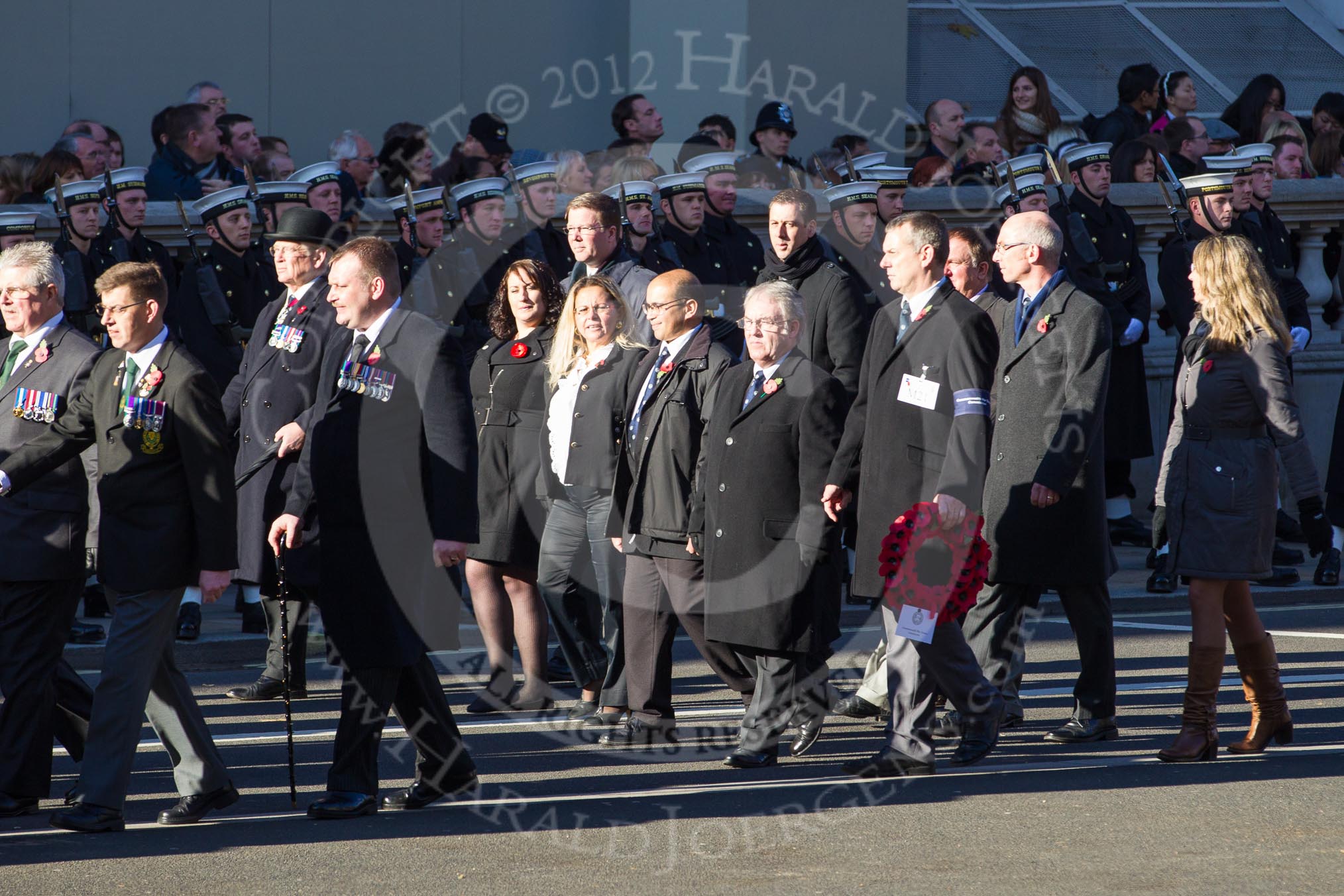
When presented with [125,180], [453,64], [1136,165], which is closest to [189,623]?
[125,180]

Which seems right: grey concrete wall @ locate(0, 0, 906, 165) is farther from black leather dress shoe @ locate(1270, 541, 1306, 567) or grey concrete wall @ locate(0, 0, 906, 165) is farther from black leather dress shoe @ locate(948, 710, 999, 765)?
black leather dress shoe @ locate(948, 710, 999, 765)

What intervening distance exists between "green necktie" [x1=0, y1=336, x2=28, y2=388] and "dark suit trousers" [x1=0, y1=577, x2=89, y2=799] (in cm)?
77

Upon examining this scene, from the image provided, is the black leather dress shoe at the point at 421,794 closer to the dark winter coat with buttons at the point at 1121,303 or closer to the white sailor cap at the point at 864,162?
the white sailor cap at the point at 864,162

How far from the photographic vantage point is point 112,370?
661cm

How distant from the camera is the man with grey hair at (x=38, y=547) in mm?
6586

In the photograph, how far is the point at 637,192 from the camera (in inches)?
459

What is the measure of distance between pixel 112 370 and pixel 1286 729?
430 cm

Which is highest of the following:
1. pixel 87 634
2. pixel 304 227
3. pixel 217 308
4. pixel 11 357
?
pixel 304 227

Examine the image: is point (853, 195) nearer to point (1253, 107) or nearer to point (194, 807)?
point (1253, 107)

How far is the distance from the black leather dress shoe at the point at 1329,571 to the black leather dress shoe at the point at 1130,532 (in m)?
1.53

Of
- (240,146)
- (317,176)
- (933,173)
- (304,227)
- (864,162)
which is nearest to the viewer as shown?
(304,227)

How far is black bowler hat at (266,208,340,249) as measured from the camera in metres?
8.40

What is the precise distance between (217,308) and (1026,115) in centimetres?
618

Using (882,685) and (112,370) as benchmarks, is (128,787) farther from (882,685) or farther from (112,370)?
(882,685)
